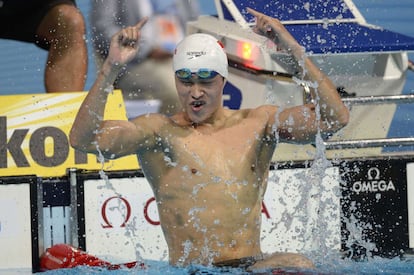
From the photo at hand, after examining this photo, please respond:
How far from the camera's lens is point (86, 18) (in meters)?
6.50

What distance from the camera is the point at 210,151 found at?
3938mm

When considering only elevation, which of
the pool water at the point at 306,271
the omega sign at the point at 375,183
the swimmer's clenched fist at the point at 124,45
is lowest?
the pool water at the point at 306,271

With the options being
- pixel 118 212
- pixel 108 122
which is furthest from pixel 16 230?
pixel 108 122

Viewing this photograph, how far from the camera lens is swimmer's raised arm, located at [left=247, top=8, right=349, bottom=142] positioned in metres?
3.66

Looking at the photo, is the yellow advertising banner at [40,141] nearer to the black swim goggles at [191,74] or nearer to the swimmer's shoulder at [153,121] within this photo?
the swimmer's shoulder at [153,121]

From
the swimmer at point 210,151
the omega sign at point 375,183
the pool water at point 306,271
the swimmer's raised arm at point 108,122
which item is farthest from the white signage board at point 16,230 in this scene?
the omega sign at point 375,183

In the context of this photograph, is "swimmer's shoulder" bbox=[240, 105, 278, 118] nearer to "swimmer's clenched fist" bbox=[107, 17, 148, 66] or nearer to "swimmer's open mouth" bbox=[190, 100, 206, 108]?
"swimmer's open mouth" bbox=[190, 100, 206, 108]

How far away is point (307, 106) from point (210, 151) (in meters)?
0.40

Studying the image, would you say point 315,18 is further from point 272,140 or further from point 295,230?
point 272,140

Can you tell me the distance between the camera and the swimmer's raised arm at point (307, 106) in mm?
3664

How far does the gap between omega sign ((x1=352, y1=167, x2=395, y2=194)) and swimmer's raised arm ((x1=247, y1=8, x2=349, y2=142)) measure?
4.49 feet

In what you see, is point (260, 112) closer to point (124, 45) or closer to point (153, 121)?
point (153, 121)

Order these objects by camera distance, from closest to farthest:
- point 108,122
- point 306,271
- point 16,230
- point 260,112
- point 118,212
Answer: point 306,271 < point 108,122 < point 260,112 < point 16,230 < point 118,212

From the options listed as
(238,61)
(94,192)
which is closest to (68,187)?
(94,192)
